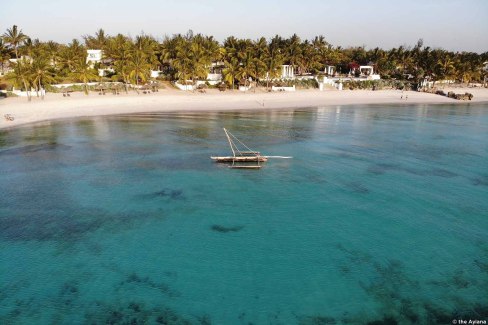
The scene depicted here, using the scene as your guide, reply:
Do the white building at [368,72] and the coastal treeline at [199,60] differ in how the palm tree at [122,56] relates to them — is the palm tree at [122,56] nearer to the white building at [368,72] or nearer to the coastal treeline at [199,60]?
the coastal treeline at [199,60]

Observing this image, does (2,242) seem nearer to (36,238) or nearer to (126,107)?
(36,238)

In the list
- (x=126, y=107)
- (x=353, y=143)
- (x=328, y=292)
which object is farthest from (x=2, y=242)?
(x=126, y=107)

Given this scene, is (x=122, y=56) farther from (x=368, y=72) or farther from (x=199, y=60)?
(x=368, y=72)

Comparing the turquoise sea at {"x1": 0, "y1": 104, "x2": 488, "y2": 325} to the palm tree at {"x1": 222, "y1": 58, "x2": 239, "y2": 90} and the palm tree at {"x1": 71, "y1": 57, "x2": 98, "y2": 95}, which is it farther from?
the palm tree at {"x1": 222, "y1": 58, "x2": 239, "y2": 90}

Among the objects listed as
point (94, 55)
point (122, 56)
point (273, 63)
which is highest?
point (94, 55)

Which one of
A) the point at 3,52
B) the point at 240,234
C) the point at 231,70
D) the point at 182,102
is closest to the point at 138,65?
the point at 182,102

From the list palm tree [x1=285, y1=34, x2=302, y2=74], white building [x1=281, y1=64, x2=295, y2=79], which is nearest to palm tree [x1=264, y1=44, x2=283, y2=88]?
palm tree [x1=285, y1=34, x2=302, y2=74]
